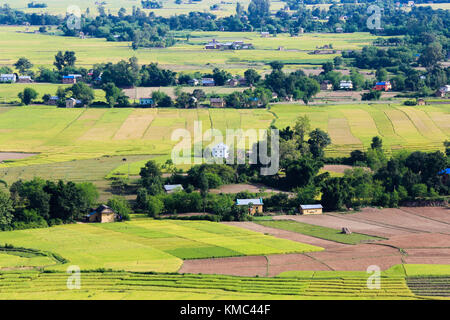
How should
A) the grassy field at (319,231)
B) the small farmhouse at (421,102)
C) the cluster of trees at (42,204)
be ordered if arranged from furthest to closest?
the small farmhouse at (421,102) < the cluster of trees at (42,204) < the grassy field at (319,231)

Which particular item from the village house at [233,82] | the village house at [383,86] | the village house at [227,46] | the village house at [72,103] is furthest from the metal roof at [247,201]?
the village house at [227,46]

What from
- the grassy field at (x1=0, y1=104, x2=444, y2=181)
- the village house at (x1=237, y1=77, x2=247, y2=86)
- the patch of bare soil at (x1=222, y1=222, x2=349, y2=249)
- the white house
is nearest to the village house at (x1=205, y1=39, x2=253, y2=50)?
the village house at (x1=237, y1=77, x2=247, y2=86)

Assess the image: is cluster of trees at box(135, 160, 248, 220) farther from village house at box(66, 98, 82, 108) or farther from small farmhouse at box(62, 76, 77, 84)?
small farmhouse at box(62, 76, 77, 84)

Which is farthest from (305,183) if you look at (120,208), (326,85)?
(326,85)

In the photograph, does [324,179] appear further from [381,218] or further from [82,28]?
[82,28]

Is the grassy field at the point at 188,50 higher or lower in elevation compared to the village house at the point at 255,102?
higher

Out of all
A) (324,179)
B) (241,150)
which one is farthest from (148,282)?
(241,150)

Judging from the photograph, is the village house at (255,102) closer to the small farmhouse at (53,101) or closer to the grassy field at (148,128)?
the grassy field at (148,128)
